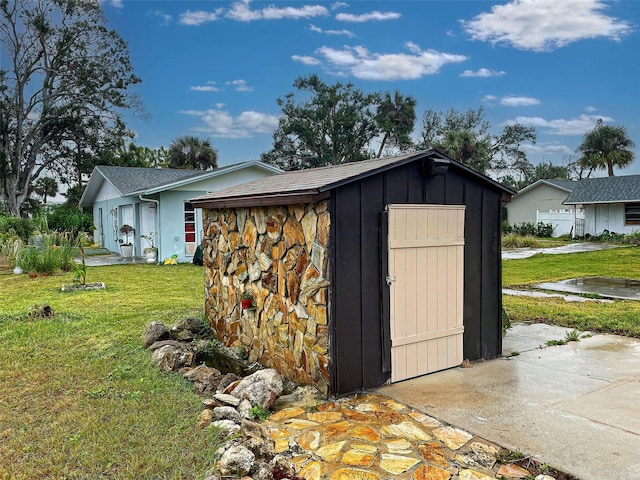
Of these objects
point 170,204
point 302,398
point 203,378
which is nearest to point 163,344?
point 203,378

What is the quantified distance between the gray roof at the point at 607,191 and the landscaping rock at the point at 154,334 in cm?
2501

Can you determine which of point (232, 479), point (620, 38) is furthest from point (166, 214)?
point (620, 38)

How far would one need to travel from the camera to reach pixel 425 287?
185 inches

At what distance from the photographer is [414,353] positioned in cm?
466

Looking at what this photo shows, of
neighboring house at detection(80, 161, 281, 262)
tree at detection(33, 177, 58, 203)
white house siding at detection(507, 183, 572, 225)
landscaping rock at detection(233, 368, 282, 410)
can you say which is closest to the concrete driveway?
landscaping rock at detection(233, 368, 282, 410)

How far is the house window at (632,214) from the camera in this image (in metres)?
24.7

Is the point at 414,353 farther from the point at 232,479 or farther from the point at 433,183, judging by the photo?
the point at 232,479

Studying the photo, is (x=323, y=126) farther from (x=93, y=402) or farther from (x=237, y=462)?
(x=237, y=462)

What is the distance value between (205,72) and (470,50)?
13.5m

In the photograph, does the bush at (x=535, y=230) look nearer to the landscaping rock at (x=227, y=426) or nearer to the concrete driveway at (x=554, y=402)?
the concrete driveway at (x=554, y=402)

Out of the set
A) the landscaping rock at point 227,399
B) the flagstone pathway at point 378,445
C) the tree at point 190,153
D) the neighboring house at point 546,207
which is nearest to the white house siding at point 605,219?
the neighboring house at point 546,207

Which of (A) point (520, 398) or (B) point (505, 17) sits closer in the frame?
(A) point (520, 398)

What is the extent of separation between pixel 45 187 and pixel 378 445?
130 ft

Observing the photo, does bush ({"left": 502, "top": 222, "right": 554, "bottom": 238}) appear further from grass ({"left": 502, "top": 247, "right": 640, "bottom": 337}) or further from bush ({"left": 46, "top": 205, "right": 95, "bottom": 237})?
bush ({"left": 46, "top": 205, "right": 95, "bottom": 237})
